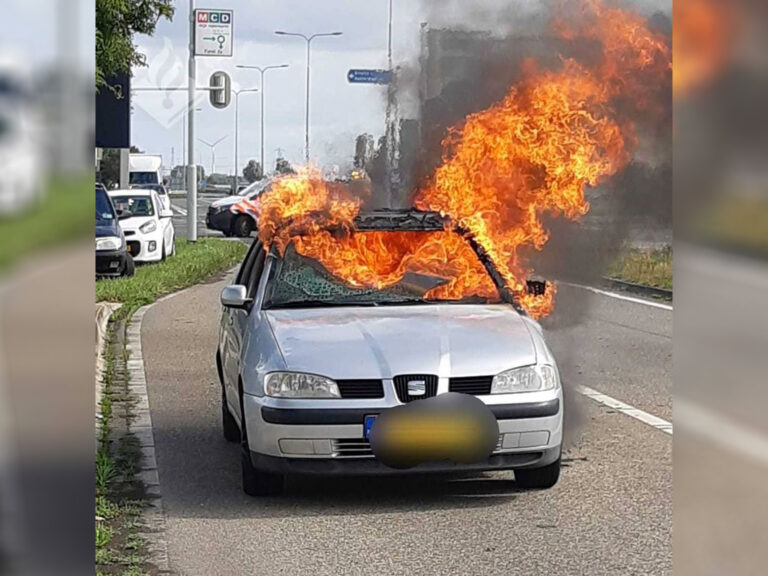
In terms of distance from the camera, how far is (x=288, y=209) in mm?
5949

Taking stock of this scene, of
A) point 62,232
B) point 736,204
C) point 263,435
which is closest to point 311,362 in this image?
point 263,435

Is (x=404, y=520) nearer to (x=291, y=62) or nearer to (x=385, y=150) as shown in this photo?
(x=385, y=150)

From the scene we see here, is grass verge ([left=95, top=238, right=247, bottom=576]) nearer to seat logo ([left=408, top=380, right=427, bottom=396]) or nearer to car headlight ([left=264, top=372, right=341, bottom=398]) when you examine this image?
car headlight ([left=264, top=372, right=341, bottom=398])

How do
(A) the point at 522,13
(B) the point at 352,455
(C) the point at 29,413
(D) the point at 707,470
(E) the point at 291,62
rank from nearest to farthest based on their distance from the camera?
1. (C) the point at 29,413
2. (D) the point at 707,470
3. (E) the point at 291,62
4. (A) the point at 522,13
5. (B) the point at 352,455

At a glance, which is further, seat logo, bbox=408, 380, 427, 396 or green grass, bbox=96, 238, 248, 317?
green grass, bbox=96, 238, 248, 317

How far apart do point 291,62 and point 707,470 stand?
2397mm

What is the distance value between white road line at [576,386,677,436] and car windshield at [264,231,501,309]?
189 cm

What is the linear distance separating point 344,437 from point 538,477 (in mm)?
1128

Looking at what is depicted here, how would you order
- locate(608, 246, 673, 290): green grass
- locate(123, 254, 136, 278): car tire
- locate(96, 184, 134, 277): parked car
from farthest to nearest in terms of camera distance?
1. locate(123, 254, 136, 278): car tire
2. locate(608, 246, 673, 290): green grass
3. locate(96, 184, 134, 277): parked car

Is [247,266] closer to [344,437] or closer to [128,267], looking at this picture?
[128,267]

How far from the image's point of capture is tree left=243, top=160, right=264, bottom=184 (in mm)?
4953

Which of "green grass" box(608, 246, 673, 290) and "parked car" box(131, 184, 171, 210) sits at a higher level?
"parked car" box(131, 184, 171, 210)

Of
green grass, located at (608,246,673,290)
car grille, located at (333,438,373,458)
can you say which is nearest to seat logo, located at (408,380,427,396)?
car grille, located at (333,438,373,458)

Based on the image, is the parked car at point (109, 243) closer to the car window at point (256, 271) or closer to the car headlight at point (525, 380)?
the car window at point (256, 271)
